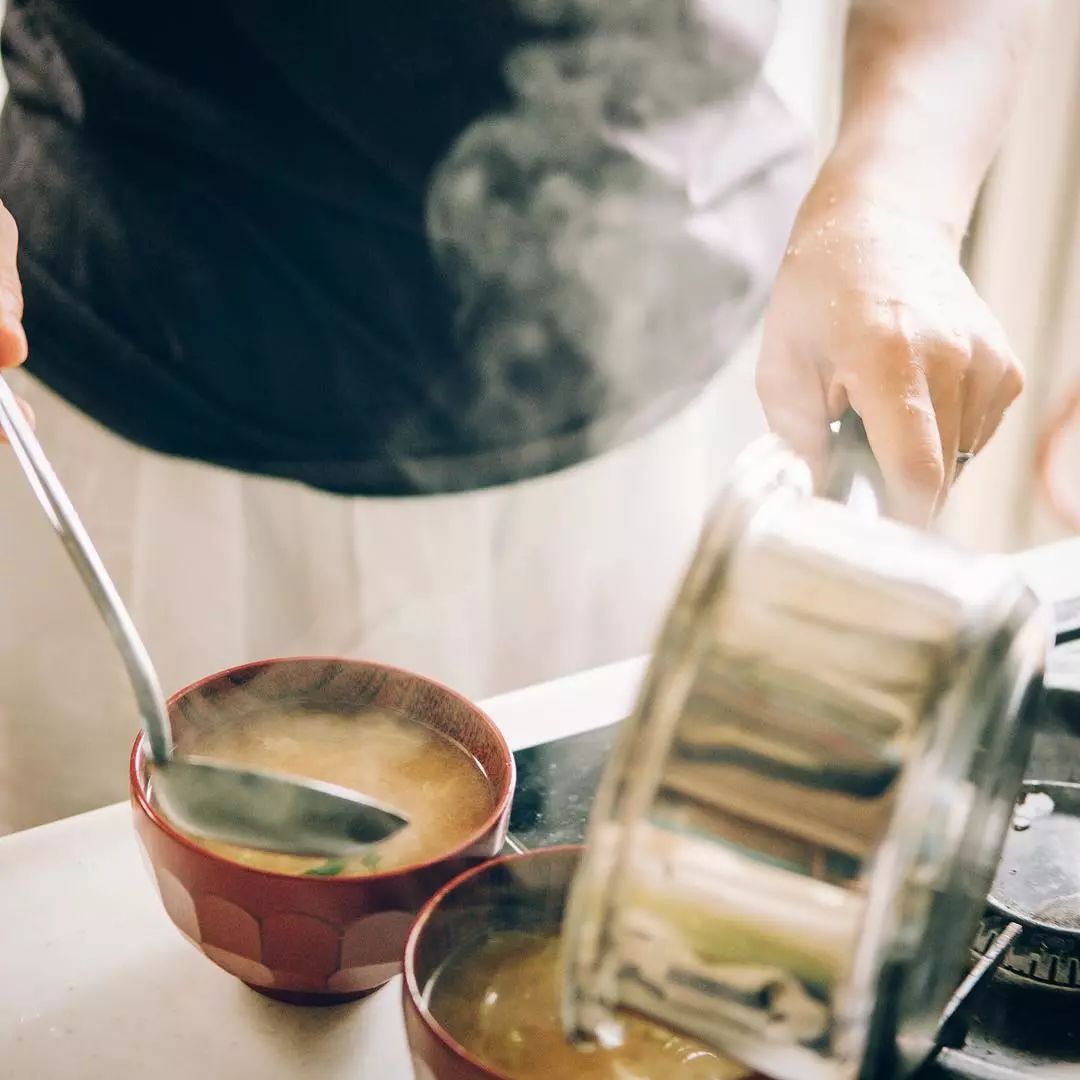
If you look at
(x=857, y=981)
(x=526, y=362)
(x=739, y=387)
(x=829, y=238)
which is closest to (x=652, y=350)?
(x=526, y=362)

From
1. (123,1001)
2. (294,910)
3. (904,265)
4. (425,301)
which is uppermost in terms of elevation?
(904,265)

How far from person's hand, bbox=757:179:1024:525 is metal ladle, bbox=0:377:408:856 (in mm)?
392

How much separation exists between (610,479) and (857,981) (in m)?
1.05

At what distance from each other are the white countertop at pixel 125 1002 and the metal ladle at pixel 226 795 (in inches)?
3.4

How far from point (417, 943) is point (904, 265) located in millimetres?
740

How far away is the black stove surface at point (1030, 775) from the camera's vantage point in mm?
598

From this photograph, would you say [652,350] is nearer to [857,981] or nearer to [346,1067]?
[346,1067]

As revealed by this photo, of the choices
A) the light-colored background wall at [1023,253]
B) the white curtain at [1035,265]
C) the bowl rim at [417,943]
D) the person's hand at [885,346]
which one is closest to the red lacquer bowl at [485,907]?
the bowl rim at [417,943]

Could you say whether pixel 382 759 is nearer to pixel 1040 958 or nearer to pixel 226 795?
pixel 226 795

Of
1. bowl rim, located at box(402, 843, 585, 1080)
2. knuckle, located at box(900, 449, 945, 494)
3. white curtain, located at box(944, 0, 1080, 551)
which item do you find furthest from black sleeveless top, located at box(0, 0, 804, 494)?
white curtain, located at box(944, 0, 1080, 551)

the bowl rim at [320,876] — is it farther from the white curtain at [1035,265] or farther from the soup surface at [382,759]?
the white curtain at [1035,265]

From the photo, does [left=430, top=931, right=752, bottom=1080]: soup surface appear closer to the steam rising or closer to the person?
the person

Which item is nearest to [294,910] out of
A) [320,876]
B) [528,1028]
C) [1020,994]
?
[320,876]

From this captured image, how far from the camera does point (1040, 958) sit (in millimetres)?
627
